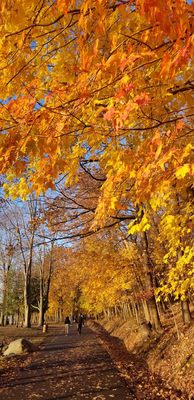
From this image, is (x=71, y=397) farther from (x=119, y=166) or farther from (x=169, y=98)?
(x=169, y=98)

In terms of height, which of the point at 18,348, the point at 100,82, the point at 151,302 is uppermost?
the point at 100,82

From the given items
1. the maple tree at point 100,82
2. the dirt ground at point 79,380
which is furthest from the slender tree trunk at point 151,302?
the maple tree at point 100,82

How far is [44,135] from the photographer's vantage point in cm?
378

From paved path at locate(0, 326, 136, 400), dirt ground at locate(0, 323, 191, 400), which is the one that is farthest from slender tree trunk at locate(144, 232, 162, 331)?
paved path at locate(0, 326, 136, 400)

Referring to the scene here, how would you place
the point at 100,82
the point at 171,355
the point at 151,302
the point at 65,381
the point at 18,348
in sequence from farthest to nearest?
the point at 151,302 < the point at 18,348 < the point at 171,355 < the point at 65,381 < the point at 100,82

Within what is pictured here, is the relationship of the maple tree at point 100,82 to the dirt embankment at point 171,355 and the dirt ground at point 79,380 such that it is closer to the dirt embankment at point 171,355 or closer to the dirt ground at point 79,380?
the dirt ground at point 79,380

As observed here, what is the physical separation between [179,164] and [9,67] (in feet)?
7.65

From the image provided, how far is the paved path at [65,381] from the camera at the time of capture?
9000mm

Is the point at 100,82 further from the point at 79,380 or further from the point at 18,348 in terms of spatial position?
the point at 18,348

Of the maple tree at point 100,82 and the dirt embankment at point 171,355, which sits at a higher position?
the maple tree at point 100,82

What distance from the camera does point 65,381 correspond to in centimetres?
1077

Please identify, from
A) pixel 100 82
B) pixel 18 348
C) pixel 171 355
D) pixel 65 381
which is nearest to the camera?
pixel 100 82

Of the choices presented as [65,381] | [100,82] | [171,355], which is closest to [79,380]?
[65,381]

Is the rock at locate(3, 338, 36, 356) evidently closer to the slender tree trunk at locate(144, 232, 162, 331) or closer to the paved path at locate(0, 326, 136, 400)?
the paved path at locate(0, 326, 136, 400)
